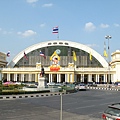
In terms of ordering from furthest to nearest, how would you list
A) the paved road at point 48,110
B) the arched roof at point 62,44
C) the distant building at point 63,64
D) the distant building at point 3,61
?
1. the arched roof at point 62,44
2. the distant building at point 3,61
3. the distant building at point 63,64
4. the paved road at point 48,110

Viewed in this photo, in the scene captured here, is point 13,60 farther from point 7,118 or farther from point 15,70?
point 7,118

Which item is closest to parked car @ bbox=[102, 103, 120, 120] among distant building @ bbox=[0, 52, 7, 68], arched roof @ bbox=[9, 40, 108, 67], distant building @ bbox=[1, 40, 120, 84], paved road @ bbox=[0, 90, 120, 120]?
paved road @ bbox=[0, 90, 120, 120]

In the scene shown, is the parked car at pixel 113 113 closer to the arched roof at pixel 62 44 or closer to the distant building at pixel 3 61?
the arched roof at pixel 62 44

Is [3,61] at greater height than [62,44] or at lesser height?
lesser

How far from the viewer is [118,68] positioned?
97.8 metres

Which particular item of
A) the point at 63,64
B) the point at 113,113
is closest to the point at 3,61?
the point at 63,64

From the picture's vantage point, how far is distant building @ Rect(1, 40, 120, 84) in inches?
3799

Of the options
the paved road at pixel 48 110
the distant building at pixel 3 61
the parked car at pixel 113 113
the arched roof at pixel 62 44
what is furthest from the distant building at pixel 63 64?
the parked car at pixel 113 113

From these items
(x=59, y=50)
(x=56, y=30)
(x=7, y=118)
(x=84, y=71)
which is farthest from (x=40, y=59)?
(x=7, y=118)

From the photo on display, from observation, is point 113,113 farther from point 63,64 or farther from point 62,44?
point 62,44

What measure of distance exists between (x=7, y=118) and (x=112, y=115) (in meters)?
7.81

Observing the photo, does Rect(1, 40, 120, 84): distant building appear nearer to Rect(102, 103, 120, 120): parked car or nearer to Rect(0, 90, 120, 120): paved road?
Rect(0, 90, 120, 120): paved road

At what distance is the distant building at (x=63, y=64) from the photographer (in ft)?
317

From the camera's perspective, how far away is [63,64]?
11100 cm
